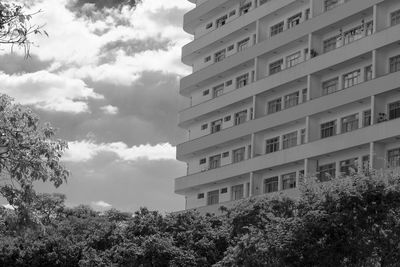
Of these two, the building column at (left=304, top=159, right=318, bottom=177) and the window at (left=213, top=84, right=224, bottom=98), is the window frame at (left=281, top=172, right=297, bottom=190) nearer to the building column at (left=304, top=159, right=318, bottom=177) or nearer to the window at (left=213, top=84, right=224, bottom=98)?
the building column at (left=304, top=159, right=318, bottom=177)

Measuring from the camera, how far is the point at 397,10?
4569 centimetres

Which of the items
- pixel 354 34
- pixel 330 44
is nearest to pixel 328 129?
pixel 330 44

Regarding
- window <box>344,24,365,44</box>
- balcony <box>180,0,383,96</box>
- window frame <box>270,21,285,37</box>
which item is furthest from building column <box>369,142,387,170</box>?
window frame <box>270,21,285,37</box>

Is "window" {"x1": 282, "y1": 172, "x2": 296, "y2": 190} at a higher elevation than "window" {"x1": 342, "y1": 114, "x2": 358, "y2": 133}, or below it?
below

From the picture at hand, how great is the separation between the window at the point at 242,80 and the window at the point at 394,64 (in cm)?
1552

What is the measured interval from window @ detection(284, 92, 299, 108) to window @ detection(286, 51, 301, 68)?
213 centimetres

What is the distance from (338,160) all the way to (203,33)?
2228cm

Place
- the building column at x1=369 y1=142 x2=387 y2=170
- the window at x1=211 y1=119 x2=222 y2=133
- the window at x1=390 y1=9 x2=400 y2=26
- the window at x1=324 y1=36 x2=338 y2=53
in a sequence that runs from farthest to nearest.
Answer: the window at x1=211 y1=119 x2=222 y2=133 → the window at x1=324 y1=36 x2=338 y2=53 → the window at x1=390 y1=9 x2=400 y2=26 → the building column at x1=369 y1=142 x2=387 y2=170

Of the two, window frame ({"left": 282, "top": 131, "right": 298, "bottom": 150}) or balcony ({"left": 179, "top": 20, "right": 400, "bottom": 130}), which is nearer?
balcony ({"left": 179, "top": 20, "right": 400, "bottom": 130})

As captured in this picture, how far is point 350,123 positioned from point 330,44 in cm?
623

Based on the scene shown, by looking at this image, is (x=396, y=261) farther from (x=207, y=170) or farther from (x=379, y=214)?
(x=207, y=170)

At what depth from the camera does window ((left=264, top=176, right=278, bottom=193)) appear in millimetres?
53656

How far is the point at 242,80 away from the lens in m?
59.6

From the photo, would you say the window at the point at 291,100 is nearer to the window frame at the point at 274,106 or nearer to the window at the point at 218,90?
the window frame at the point at 274,106
